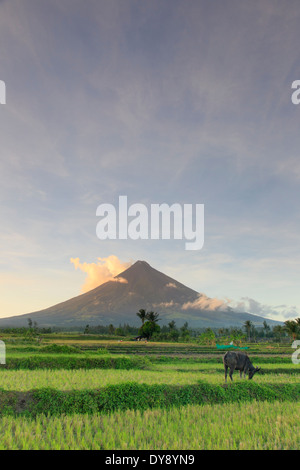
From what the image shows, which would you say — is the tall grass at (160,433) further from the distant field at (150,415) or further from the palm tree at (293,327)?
the palm tree at (293,327)

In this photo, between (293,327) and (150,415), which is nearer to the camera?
(150,415)

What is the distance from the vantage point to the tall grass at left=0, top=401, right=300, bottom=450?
268 inches

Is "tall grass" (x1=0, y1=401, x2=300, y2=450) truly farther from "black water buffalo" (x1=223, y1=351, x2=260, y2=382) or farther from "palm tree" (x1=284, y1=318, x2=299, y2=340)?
"palm tree" (x1=284, y1=318, x2=299, y2=340)

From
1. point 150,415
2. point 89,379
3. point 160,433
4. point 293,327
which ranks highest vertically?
point 160,433

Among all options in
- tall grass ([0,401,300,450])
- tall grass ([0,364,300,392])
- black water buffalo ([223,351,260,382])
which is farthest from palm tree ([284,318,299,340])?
tall grass ([0,401,300,450])

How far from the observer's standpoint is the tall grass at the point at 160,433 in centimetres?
681

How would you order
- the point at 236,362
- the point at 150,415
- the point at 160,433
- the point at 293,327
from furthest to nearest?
the point at 293,327
the point at 236,362
the point at 150,415
the point at 160,433

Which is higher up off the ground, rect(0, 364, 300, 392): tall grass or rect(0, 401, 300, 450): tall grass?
rect(0, 401, 300, 450): tall grass

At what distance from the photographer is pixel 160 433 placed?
760 centimetres

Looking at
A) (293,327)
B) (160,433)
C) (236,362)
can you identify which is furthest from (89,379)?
(293,327)

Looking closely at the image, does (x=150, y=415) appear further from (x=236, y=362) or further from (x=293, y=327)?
(x=293, y=327)

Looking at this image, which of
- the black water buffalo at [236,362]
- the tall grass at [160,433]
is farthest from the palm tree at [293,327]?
the tall grass at [160,433]

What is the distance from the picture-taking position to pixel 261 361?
118 feet
